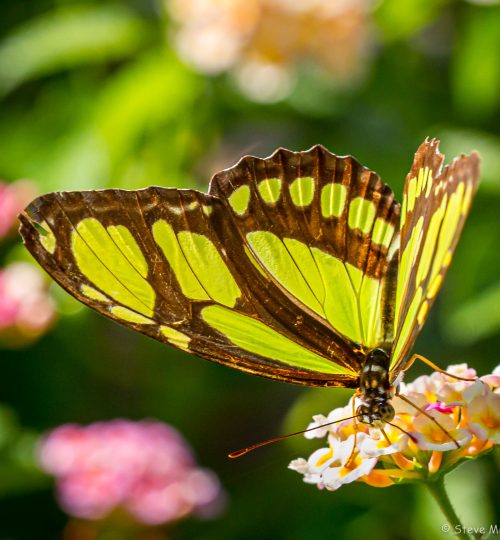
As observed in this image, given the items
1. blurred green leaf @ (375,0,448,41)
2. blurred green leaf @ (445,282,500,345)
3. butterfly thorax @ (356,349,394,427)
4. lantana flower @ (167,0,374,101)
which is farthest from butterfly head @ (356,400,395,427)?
blurred green leaf @ (375,0,448,41)

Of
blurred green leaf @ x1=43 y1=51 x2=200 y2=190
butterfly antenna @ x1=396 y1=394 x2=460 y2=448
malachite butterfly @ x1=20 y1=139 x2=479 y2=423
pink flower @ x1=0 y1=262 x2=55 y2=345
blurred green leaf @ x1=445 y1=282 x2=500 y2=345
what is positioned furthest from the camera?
blurred green leaf @ x1=43 y1=51 x2=200 y2=190

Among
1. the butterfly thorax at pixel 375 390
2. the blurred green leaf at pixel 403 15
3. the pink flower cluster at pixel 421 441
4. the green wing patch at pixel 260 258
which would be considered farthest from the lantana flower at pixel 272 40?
the pink flower cluster at pixel 421 441

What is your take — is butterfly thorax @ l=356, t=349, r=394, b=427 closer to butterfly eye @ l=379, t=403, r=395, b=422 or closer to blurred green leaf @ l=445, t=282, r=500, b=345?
butterfly eye @ l=379, t=403, r=395, b=422

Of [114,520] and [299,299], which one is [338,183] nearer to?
[299,299]

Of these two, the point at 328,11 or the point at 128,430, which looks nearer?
the point at 128,430

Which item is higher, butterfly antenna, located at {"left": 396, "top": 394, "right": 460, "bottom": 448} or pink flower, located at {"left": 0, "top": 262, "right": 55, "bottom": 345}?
pink flower, located at {"left": 0, "top": 262, "right": 55, "bottom": 345}

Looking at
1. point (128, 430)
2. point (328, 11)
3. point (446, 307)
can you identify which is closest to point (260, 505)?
point (128, 430)

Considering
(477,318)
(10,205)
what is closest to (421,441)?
(477,318)
